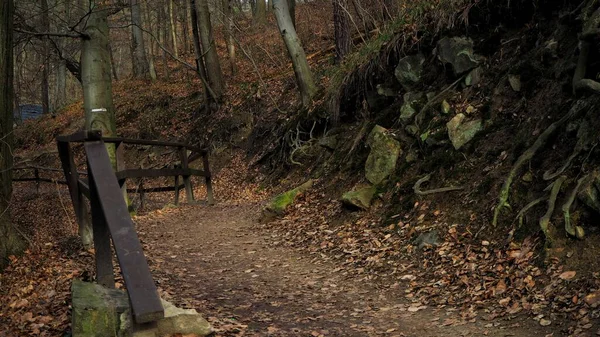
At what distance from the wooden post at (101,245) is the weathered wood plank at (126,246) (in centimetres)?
58

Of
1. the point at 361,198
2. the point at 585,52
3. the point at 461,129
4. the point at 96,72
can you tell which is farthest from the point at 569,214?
the point at 96,72

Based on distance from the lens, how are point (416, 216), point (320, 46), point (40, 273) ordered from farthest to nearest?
point (320, 46) < point (416, 216) < point (40, 273)

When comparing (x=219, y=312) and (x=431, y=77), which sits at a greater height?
(x=431, y=77)

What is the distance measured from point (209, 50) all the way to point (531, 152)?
50.7 ft

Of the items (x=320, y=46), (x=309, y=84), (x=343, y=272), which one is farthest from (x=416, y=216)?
(x=320, y=46)

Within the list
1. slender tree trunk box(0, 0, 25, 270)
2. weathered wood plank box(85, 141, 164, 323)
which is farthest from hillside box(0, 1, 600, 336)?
weathered wood plank box(85, 141, 164, 323)

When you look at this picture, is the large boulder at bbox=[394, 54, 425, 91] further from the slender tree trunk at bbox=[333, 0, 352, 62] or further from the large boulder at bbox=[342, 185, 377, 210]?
the slender tree trunk at bbox=[333, 0, 352, 62]

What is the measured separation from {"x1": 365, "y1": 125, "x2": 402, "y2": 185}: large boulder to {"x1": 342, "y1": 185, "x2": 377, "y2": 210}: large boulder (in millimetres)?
294

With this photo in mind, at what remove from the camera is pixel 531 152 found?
5805mm

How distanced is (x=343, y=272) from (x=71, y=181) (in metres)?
3.59

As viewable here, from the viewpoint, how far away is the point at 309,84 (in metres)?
14.4

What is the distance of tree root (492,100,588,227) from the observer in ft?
18.7

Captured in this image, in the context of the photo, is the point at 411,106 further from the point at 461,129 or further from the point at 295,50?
the point at 295,50

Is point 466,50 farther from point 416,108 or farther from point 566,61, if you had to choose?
point 566,61
